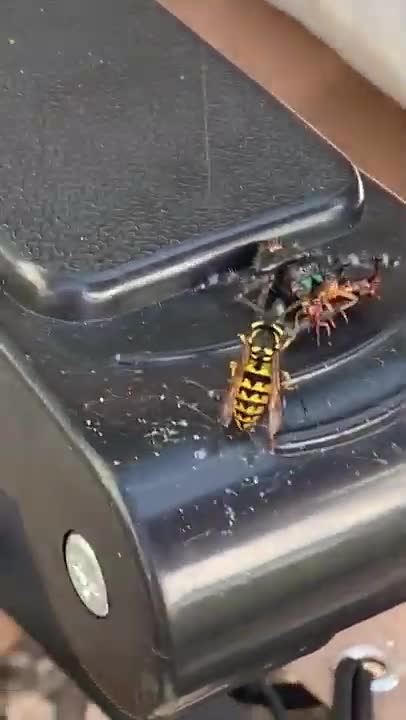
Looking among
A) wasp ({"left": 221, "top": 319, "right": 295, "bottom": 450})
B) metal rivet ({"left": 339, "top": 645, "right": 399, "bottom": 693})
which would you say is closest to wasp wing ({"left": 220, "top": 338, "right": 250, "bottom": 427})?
wasp ({"left": 221, "top": 319, "right": 295, "bottom": 450})

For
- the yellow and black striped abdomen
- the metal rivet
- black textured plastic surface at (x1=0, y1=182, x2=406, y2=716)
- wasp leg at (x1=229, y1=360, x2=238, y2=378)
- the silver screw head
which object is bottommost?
the metal rivet

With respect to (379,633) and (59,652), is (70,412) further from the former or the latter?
(379,633)

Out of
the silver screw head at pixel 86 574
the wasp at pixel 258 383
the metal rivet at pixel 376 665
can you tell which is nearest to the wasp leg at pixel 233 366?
the wasp at pixel 258 383

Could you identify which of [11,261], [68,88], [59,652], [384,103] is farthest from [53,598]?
[384,103]

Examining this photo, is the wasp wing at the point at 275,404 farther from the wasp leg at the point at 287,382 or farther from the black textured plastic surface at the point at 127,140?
the black textured plastic surface at the point at 127,140

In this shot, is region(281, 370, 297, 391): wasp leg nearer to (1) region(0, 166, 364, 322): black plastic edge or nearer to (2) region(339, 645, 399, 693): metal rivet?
(1) region(0, 166, 364, 322): black plastic edge

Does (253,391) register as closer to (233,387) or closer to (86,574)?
(233,387)

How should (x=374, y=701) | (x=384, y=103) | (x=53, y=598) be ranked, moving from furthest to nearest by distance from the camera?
1. (x=384, y=103)
2. (x=374, y=701)
3. (x=53, y=598)
